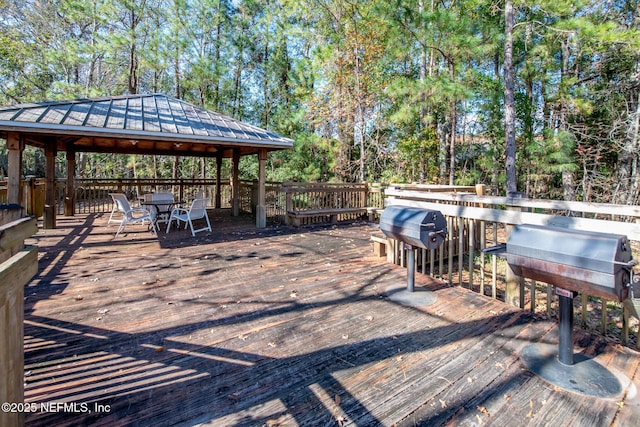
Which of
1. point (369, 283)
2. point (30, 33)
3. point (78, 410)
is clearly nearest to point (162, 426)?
point (78, 410)

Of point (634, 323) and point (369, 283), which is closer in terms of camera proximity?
point (369, 283)

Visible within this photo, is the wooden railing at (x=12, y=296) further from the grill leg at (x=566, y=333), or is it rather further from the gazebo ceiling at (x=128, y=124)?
the gazebo ceiling at (x=128, y=124)

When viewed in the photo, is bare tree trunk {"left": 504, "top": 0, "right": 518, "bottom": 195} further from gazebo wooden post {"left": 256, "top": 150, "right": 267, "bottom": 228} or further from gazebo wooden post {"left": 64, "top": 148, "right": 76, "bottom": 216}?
gazebo wooden post {"left": 64, "top": 148, "right": 76, "bottom": 216}

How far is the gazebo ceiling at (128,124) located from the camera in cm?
524

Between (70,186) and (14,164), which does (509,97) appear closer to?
(14,164)

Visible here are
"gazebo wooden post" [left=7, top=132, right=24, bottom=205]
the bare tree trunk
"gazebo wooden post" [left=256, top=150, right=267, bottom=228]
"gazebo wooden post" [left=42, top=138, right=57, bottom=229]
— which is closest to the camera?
"gazebo wooden post" [left=7, top=132, right=24, bottom=205]

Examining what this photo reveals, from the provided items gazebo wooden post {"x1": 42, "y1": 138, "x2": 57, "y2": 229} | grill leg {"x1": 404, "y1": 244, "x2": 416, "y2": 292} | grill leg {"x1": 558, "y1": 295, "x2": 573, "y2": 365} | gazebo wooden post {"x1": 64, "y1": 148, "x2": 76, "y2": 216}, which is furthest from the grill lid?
gazebo wooden post {"x1": 64, "y1": 148, "x2": 76, "y2": 216}

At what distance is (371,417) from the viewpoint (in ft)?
→ 5.30

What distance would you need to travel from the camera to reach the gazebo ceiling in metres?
5.24

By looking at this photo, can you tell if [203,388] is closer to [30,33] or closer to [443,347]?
[443,347]

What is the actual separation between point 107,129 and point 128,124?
51cm

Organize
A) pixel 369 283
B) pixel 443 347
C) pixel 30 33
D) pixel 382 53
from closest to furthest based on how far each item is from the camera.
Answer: pixel 443 347 → pixel 369 283 → pixel 382 53 → pixel 30 33

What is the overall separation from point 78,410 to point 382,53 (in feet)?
38.9

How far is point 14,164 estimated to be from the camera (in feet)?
18.1
